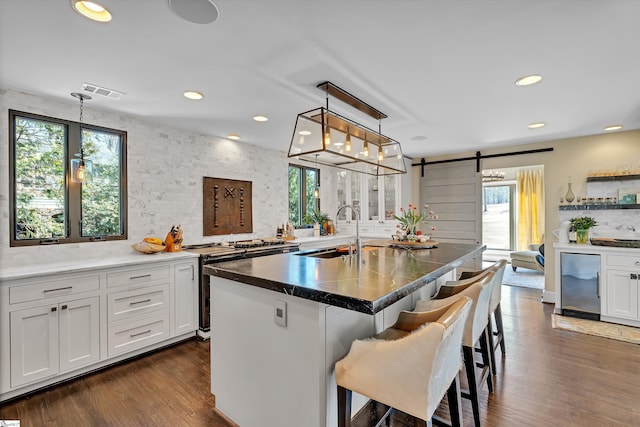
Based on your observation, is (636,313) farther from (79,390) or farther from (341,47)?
(79,390)

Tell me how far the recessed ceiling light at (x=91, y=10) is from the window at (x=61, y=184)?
5.76 ft

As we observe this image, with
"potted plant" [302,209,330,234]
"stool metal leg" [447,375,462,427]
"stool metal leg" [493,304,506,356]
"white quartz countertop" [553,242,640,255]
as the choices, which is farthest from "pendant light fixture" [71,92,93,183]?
"white quartz countertop" [553,242,640,255]

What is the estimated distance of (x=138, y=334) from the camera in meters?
2.90

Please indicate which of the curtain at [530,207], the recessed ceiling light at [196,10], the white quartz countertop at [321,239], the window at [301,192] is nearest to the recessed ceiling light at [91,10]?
the recessed ceiling light at [196,10]

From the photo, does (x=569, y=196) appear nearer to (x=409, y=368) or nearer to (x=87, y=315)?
(x=409, y=368)

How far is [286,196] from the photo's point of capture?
524 centimetres

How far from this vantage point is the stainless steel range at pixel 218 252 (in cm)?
337

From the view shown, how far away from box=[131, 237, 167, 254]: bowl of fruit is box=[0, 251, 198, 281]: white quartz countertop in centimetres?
5

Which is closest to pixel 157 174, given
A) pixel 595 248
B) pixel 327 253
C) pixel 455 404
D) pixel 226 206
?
pixel 226 206

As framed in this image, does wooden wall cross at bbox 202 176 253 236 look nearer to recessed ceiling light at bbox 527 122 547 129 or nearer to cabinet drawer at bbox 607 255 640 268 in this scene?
recessed ceiling light at bbox 527 122 547 129

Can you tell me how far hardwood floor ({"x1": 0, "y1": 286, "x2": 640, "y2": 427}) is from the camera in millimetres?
2014

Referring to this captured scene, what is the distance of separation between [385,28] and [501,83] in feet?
4.57

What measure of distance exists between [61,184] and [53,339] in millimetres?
1447

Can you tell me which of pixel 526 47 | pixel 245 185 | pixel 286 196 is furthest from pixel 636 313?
pixel 245 185
